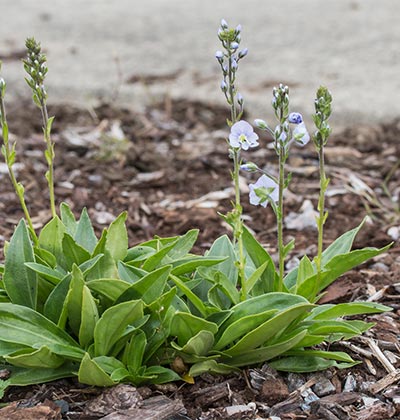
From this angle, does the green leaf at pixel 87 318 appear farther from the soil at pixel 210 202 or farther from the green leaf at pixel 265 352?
the green leaf at pixel 265 352

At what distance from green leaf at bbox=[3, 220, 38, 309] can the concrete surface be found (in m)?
4.10

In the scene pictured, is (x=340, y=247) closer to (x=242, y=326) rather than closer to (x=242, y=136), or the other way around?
(x=242, y=326)

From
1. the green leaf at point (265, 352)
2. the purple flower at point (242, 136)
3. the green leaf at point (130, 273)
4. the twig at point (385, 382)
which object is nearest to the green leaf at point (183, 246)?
the green leaf at point (130, 273)

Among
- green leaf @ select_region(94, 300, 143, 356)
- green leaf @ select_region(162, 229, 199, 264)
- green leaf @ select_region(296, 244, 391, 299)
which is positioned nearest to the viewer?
green leaf @ select_region(94, 300, 143, 356)

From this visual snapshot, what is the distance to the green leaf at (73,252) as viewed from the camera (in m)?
3.41

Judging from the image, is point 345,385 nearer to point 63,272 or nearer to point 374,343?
point 374,343

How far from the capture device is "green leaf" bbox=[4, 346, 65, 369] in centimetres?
309

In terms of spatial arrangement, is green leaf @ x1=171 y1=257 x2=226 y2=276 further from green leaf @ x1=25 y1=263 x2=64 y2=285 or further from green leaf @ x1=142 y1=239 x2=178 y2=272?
green leaf @ x1=25 y1=263 x2=64 y2=285

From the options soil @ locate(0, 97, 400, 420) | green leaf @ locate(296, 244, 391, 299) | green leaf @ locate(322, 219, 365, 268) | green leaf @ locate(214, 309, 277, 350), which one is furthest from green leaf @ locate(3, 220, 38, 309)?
green leaf @ locate(322, 219, 365, 268)

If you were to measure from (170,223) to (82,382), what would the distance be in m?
2.34

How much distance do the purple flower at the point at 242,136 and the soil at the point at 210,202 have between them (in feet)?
3.11

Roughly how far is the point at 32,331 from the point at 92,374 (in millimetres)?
338

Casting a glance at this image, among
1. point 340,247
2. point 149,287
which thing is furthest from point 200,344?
point 340,247

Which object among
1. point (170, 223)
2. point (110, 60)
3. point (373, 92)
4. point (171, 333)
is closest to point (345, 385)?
point (171, 333)
